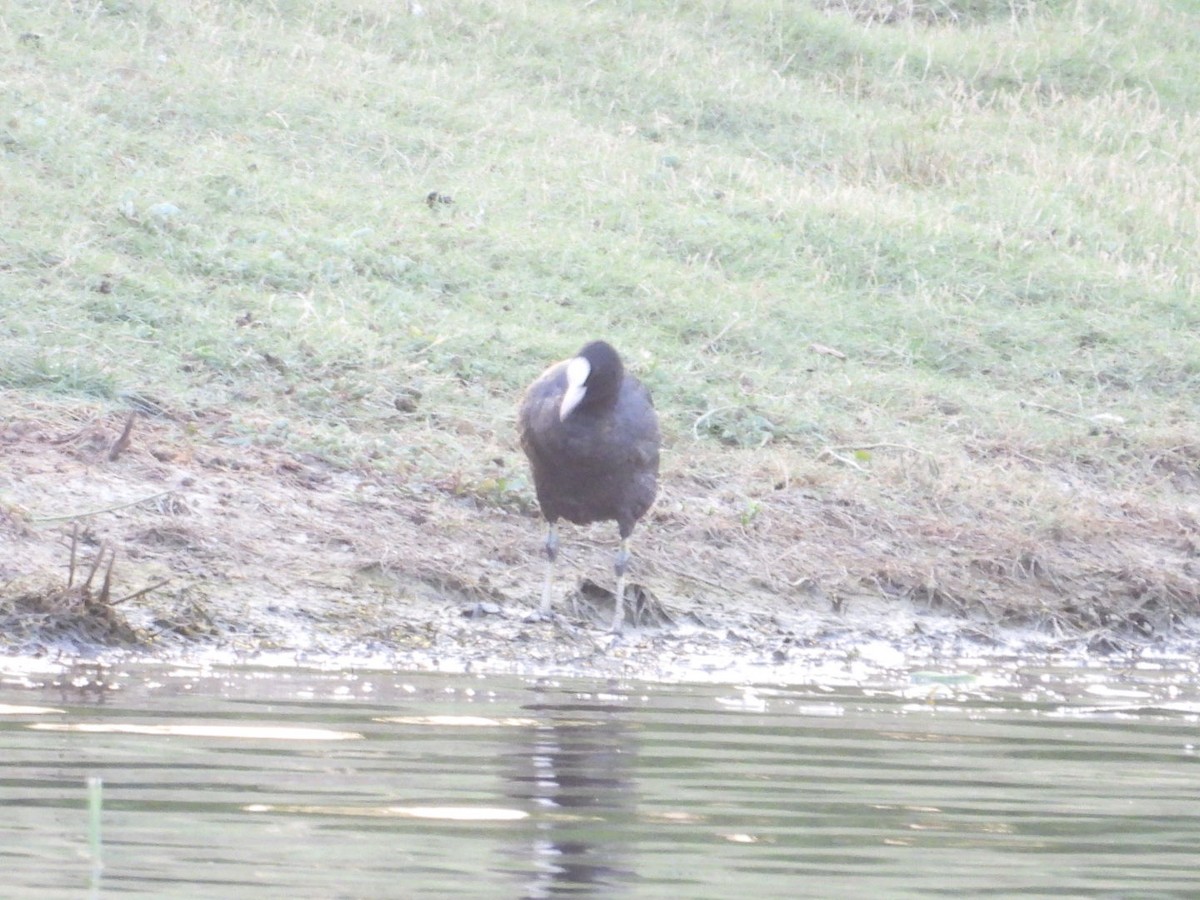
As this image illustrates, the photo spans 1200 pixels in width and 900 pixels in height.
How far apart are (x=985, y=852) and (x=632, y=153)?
36.1 ft

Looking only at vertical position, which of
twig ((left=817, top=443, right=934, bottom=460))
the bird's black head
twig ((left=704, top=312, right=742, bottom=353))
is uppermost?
the bird's black head

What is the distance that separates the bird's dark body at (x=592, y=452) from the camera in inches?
322

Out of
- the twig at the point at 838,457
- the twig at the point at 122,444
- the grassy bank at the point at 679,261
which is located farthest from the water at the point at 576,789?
the twig at the point at 838,457

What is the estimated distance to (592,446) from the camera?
816cm

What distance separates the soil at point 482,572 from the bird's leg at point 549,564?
8 centimetres

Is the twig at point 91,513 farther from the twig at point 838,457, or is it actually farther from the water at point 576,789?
the twig at point 838,457

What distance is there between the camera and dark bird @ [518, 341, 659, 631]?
8.15 metres

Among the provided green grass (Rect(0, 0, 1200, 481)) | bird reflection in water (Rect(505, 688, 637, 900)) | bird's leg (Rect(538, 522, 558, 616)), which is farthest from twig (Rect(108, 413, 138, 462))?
bird reflection in water (Rect(505, 688, 637, 900))

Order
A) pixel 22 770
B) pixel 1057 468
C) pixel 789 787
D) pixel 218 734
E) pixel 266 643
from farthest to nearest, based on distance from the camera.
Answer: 1. pixel 1057 468
2. pixel 266 643
3. pixel 218 734
4. pixel 789 787
5. pixel 22 770

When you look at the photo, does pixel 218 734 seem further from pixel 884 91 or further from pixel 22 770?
pixel 884 91

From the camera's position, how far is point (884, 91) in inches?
681

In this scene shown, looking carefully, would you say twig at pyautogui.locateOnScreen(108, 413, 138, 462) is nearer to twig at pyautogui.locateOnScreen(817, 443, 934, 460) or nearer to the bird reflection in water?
the bird reflection in water

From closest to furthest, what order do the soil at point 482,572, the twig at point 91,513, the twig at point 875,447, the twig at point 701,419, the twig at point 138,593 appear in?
1. the twig at point 138,593
2. the soil at point 482,572
3. the twig at point 91,513
4. the twig at point 701,419
5. the twig at point 875,447

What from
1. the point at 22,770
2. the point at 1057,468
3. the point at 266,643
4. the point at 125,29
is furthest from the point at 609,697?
the point at 125,29
